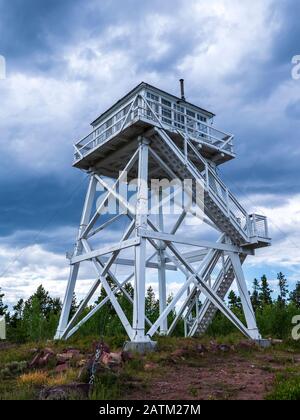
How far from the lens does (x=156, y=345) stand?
18.1 meters

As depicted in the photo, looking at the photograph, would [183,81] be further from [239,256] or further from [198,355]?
[198,355]

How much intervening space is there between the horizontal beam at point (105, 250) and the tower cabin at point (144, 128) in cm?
568

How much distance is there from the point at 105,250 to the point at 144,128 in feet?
21.3

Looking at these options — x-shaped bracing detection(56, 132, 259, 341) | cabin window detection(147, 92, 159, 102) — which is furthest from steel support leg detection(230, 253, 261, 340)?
cabin window detection(147, 92, 159, 102)

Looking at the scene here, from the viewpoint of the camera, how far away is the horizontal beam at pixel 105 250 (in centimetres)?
1986

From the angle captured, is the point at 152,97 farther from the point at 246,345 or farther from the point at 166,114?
the point at 246,345

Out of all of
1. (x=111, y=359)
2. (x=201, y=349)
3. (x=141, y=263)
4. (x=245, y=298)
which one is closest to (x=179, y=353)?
(x=201, y=349)

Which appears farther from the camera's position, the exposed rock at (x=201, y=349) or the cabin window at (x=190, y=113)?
the cabin window at (x=190, y=113)

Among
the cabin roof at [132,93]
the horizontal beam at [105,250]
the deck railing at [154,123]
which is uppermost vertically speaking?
the cabin roof at [132,93]

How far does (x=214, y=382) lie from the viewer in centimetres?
1243

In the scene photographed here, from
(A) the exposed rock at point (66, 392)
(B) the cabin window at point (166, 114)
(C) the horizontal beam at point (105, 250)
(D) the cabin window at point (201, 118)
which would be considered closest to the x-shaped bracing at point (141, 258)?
(C) the horizontal beam at point (105, 250)

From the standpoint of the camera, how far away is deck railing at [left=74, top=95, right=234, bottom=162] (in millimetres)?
21819

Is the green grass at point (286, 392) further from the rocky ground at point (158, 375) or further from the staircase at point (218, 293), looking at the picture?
the staircase at point (218, 293)

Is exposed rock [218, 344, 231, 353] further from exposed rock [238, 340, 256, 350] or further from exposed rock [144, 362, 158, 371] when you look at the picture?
exposed rock [144, 362, 158, 371]
